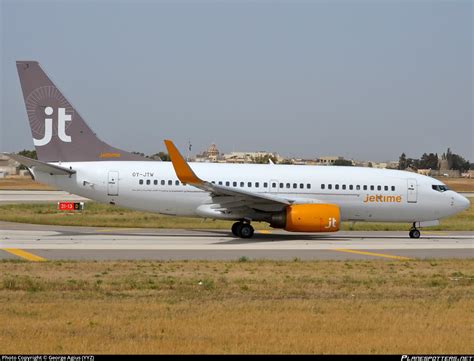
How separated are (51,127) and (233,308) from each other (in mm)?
19647

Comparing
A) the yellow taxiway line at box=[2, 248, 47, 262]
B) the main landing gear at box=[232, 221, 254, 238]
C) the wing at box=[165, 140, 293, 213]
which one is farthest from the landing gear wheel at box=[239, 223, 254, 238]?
the yellow taxiway line at box=[2, 248, 47, 262]

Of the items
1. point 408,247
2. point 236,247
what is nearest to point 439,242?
point 408,247

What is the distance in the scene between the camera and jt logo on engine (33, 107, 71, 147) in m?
30.7

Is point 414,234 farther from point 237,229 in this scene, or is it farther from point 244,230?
point 237,229

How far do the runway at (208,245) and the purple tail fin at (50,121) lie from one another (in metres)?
3.30

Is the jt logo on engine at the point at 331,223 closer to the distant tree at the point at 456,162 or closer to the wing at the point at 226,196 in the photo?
the wing at the point at 226,196

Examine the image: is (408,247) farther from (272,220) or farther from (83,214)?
(83,214)

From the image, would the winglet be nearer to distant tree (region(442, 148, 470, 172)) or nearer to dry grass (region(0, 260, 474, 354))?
dry grass (region(0, 260, 474, 354))

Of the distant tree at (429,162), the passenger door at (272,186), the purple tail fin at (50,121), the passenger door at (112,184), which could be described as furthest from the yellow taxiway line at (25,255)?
the distant tree at (429,162)

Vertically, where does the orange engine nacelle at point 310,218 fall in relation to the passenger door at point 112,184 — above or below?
below

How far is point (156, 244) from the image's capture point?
1028 inches

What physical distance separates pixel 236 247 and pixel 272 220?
389 cm

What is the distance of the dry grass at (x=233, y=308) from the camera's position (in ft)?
33.9

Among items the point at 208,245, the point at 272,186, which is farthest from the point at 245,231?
the point at 208,245
